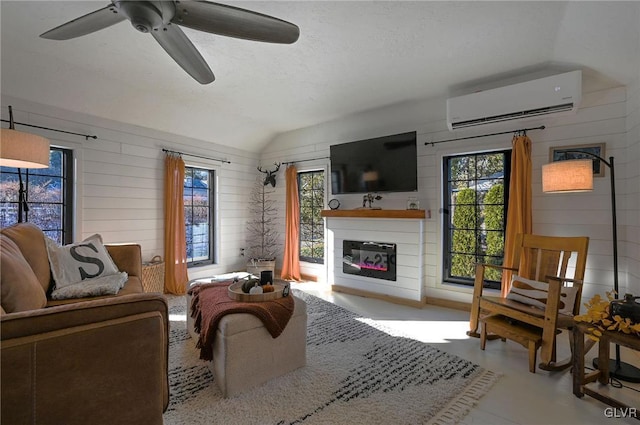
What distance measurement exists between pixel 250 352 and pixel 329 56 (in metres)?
2.63

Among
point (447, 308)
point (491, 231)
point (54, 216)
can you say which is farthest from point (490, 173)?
point (54, 216)

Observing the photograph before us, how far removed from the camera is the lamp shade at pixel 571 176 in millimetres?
2461

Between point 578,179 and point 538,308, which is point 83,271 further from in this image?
point 578,179

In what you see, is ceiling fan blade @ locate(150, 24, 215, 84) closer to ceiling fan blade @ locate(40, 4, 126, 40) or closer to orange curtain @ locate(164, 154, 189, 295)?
ceiling fan blade @ locate(40, 4, 126, 40)

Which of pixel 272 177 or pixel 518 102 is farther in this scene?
pixel 272 177

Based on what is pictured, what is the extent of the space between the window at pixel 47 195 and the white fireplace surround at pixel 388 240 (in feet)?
10.7

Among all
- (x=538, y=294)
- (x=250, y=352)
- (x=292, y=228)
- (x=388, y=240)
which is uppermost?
(x=292, y=228)

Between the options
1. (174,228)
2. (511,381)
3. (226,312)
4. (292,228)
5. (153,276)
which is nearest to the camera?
(226,312)

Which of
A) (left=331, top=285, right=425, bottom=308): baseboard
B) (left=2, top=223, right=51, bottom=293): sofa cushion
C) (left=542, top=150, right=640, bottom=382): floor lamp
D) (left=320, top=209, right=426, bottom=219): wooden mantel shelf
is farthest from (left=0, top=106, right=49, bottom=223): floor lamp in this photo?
(left=542, top=150, right=640, bottom=382): floor lamp

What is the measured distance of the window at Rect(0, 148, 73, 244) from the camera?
3.17 meters

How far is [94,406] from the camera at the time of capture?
3.28 ft

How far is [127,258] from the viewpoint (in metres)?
2.97

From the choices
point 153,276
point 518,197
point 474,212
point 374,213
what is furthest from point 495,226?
point 153,276

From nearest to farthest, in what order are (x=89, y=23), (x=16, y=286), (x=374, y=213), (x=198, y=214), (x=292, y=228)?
1. (x=16, y=286)
2. (x=89, y=23)
3. (x=374, y=213)
4. (x=198, y=214)
5. (x=292, y=228)
